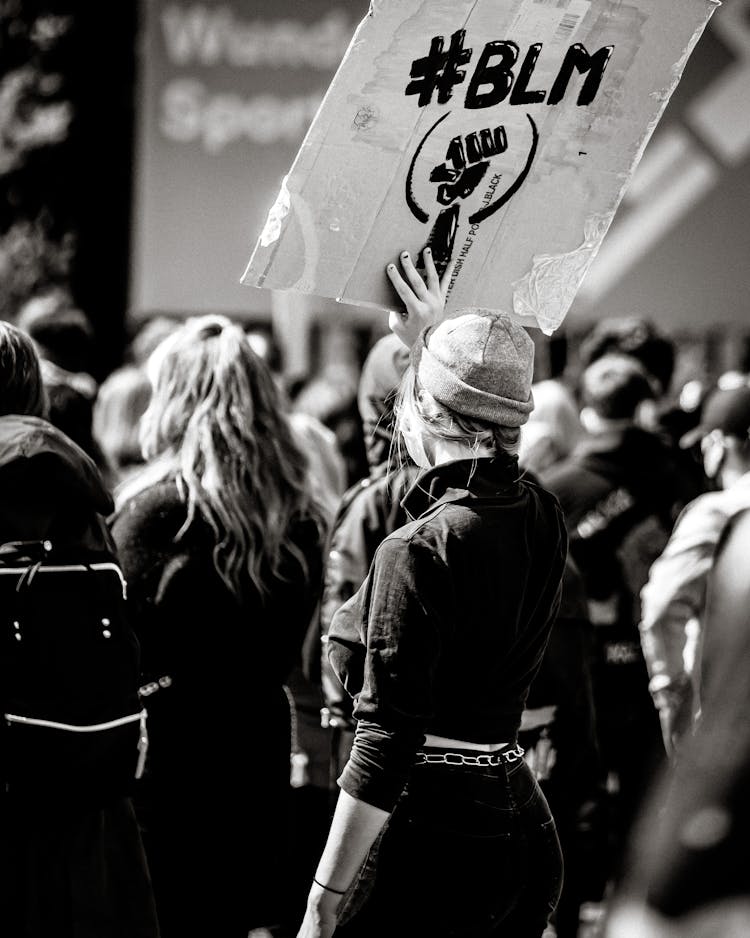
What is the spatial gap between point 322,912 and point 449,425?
2.85 ft

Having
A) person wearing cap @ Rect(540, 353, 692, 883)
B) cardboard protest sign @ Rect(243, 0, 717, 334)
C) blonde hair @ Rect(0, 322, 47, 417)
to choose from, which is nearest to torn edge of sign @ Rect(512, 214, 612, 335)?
cardboard protest sign @ Rect(243, 0, 717, 334)

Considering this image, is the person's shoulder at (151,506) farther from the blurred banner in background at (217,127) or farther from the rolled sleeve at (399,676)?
the blurred banner in background at (217,127)

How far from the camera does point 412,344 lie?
2.45 meters

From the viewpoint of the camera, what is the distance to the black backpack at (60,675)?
96.3 inches

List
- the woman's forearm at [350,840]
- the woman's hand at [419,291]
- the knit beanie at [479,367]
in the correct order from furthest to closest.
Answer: the woman's hand at [419,291] → the knit beanie at [479,367] → the woman's forearm at [350,840]

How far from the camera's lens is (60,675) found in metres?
2.47

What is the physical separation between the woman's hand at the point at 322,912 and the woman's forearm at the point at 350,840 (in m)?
0.02

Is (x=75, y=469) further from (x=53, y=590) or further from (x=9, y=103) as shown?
(x=9, y=103)

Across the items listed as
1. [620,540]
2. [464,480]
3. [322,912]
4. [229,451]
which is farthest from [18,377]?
[620,540]

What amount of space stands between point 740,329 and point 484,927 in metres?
7.57

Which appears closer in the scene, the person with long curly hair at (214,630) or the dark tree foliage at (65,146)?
the person with long curly hair at (214,630)

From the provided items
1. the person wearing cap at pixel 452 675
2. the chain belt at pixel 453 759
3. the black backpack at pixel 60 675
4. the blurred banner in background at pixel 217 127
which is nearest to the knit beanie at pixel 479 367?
the person wearing cap at pixel 452 675

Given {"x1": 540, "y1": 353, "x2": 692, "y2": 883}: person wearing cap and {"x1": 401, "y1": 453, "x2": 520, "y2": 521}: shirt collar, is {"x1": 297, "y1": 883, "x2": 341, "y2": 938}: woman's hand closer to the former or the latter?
{"x1": 401, "y1": 453, "x2": 520, "y2": 521}: shirt collar

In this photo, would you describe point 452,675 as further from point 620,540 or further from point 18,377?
point 620,540
